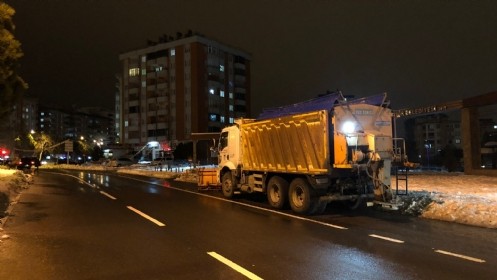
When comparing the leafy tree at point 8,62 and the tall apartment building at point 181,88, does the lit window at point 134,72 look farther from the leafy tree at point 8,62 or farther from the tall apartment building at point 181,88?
the leafy tree at point 8,62

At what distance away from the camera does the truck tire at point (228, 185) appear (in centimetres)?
1881

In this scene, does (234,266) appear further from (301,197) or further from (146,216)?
(301,197)

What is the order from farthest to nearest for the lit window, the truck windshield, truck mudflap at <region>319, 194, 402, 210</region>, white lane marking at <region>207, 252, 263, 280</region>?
1. the lit window
2. the truck windshield
3. truck mudflap at <region>319, 194, 402, 210</region>
4. white lane marking at <region>207, 252, 263, 280</region>

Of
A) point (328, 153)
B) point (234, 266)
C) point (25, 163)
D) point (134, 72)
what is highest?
point (134, 72)

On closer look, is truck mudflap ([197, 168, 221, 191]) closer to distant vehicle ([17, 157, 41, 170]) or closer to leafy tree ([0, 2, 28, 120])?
leafy tree ([0, 2, 28, 120])

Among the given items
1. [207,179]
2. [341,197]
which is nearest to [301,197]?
[341,197]

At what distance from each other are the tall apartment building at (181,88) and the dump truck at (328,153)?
274 ft

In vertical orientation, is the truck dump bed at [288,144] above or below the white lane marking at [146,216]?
above

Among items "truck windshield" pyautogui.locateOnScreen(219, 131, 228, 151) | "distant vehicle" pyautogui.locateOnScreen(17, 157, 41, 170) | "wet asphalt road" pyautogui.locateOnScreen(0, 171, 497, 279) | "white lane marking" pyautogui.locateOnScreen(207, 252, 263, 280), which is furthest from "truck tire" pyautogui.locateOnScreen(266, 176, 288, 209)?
"distant vehicle" pyautogui.locateOnScreen(17, 157, 41, 170)

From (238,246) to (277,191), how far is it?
684 centimetres

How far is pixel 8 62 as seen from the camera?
54.5ft

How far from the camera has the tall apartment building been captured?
332ft

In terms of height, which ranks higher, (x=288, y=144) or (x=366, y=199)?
(x=288, y=144)

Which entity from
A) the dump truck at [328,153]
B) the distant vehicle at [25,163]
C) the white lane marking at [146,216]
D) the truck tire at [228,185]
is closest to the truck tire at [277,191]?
the dump truck at [328,153]
